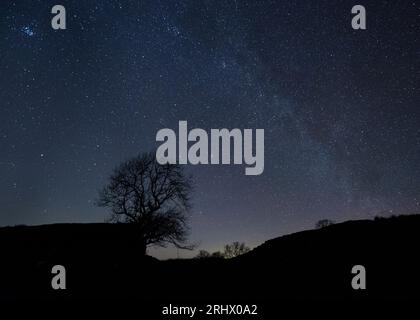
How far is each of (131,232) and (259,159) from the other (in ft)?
38.7

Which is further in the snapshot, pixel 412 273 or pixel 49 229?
pixel 49 229

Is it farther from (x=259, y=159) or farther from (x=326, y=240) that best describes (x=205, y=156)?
(x=326, y=240)

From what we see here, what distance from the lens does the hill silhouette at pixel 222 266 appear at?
1032 cm

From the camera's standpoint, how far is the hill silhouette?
10.3m

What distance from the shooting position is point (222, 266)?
16.0m

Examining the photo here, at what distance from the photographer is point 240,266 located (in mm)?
15531

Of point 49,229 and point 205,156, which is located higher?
point 205,156

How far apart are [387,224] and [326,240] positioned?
7.76 feet
